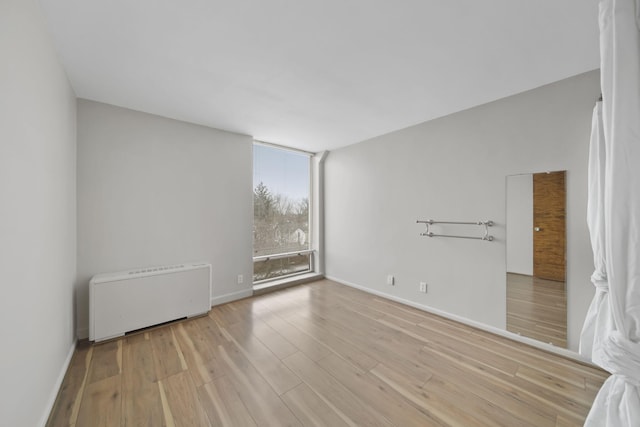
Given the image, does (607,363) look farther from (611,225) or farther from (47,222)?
(47,222)

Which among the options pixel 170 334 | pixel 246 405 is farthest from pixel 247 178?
pixel 246 405

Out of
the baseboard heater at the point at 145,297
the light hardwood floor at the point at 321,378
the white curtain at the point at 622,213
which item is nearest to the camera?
the white curtain at the point at 622,213

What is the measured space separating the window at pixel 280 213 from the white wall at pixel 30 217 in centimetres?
226

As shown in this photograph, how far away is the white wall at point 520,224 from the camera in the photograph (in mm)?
2305

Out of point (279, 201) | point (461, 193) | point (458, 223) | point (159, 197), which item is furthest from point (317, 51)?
point (279, 201)

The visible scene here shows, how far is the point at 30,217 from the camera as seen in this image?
129 cm

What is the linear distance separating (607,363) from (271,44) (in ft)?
7.57

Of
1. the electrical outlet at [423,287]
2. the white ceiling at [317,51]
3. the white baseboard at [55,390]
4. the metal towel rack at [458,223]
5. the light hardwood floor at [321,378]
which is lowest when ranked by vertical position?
the light hardwood floor at [321,378]

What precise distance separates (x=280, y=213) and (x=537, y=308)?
3.55 m

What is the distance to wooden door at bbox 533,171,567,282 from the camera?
84.0 inches

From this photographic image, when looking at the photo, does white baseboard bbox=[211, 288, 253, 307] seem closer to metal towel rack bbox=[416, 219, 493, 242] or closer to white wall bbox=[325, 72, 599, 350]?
white wall bbox=[325, 72, 599, 350]

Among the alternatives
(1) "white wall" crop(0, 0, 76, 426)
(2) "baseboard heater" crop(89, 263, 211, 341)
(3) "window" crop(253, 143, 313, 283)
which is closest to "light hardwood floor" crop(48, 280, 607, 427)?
(2) "baseboard heater" crop(89, 263, 211, 341)

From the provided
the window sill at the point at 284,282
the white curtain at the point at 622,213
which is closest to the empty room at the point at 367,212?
the white curtain at the point at 622,213

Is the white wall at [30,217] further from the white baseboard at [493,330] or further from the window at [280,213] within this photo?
the white baseboard at [493,330]
